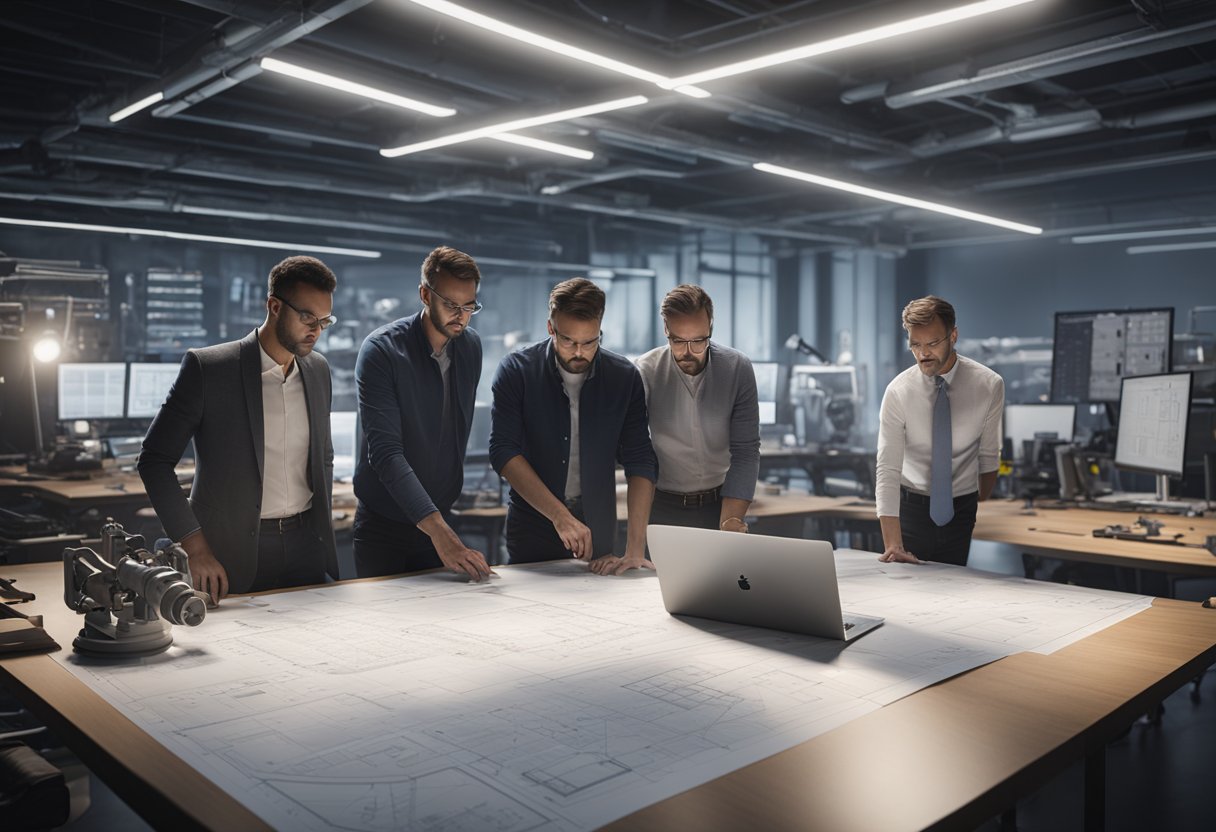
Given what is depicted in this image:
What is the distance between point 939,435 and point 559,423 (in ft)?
4.30

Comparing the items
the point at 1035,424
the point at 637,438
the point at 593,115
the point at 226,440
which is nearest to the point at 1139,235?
the point at 1035,424

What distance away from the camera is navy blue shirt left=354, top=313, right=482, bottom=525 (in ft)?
7.90

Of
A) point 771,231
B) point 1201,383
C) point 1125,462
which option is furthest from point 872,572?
point 771,231

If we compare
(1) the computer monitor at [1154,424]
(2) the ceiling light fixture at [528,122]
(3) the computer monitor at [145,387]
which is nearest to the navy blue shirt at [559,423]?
(1) the computer monitor at [1154,424]

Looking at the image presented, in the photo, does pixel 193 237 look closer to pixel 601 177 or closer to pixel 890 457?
pixel 601 177

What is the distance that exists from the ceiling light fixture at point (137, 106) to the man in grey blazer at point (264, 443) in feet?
14.1

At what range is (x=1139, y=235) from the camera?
1018 centimetres

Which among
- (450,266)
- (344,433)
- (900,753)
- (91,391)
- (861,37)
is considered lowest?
(900,753)

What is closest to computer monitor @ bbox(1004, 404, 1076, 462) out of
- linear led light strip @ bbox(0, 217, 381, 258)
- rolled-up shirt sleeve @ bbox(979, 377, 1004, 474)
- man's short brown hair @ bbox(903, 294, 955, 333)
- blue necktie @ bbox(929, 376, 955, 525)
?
rolled-up shirt sleeve @ bbox(979, 377, 1004, 474)

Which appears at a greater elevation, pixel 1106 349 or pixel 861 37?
pixel 861 37

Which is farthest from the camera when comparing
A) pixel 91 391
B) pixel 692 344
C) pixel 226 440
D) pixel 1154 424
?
pixel 91 391

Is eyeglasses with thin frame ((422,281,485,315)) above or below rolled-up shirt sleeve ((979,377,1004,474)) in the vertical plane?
above

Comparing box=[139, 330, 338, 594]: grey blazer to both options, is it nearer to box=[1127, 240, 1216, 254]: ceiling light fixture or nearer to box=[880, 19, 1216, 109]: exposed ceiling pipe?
box=[880, 19, 1216, 109]: exposed ceiling pipe

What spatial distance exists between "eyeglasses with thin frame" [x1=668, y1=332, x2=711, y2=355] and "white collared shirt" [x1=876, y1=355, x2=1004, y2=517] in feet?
2.32
